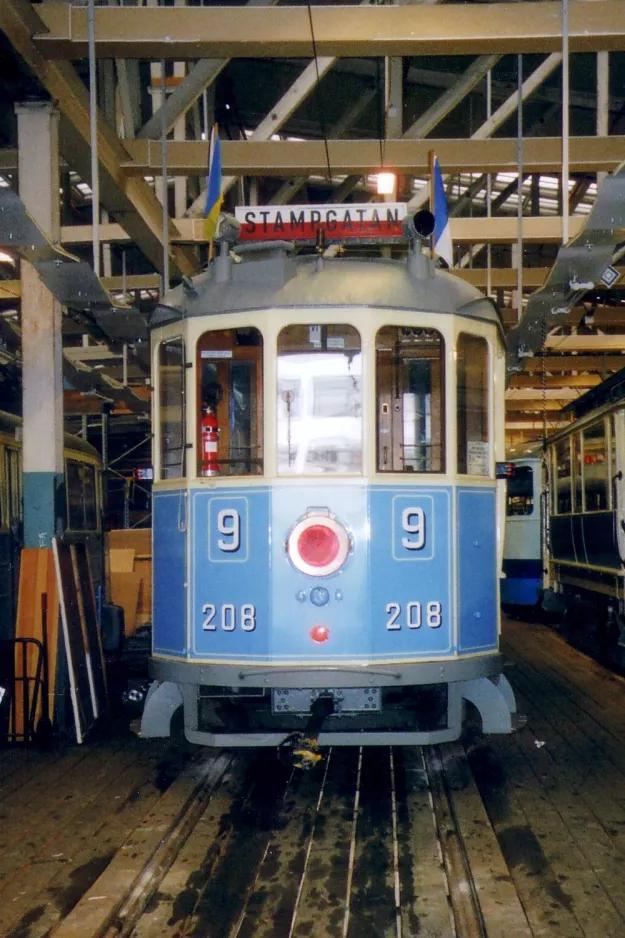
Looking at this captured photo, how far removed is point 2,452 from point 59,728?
2.91 metres

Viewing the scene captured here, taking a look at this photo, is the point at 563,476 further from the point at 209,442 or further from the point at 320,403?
the point at 209,442

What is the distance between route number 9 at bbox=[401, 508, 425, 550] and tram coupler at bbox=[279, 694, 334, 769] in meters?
0.98

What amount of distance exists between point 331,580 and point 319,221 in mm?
2225

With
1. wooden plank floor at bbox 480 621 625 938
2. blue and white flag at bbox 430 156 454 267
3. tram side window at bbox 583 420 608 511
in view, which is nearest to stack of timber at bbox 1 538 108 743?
wooden plank floor at bbox 480 621 625 938

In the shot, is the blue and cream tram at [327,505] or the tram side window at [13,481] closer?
the blue and cream tram at [327,505]

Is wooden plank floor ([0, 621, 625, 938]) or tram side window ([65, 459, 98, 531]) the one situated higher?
tram side window ([65, 459, 98, 531])

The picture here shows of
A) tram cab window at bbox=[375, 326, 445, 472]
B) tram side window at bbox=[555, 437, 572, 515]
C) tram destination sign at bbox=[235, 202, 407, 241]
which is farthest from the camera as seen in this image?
tram side window at bbox=[555, 437, 572, 515]

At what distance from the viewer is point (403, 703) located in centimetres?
582

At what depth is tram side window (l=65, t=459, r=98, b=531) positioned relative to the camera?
10797 mm

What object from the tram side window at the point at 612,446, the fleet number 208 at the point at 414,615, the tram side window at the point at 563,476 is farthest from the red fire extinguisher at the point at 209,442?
the tram side window at the point at 563,476

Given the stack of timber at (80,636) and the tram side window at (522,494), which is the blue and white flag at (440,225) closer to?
the stack of timber at (80,636)

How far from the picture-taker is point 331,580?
5488mm

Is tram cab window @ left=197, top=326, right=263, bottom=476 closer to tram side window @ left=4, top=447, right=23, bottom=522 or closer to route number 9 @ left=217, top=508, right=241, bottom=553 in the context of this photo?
route number 9 @ left=217, top=508, right=241, bottom=553

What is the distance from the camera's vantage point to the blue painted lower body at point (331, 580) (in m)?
5.48
